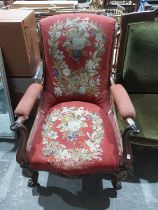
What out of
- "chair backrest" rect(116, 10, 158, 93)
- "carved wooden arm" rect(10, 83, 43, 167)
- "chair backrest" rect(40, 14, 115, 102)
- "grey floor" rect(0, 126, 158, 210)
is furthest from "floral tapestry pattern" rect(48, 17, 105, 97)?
"grey floor" rect(0, 126, 158, 210)

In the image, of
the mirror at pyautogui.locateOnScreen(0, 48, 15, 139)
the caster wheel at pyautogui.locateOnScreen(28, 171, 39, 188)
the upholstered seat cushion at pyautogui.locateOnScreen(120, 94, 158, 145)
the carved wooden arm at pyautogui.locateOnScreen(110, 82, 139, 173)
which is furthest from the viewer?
the mirror at pyautogui.locateOnScreen(0, 48, 15, 139)

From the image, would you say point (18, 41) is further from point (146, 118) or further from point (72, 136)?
point (146, 118)

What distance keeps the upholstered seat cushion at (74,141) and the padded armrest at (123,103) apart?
175mm

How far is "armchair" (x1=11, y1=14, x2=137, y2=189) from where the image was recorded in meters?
1.26

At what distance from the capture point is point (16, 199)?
153 cm

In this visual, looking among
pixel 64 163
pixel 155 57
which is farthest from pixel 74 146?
pixel 155 57

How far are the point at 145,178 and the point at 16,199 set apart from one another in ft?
2.87

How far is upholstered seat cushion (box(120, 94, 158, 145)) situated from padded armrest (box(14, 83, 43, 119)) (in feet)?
1.86

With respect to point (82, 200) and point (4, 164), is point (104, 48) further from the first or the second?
point (4, 164)

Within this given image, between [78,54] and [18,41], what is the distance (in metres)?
0.45

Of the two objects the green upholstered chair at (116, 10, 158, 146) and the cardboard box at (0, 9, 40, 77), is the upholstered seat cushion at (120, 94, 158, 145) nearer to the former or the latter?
the green upholstered chair at (116, 10, 158, 146)

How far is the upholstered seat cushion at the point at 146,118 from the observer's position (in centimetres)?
144

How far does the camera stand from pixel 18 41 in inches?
64.4

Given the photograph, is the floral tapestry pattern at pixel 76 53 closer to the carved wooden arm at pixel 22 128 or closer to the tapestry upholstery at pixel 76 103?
the tapestry upholstery at pixel 76 103
